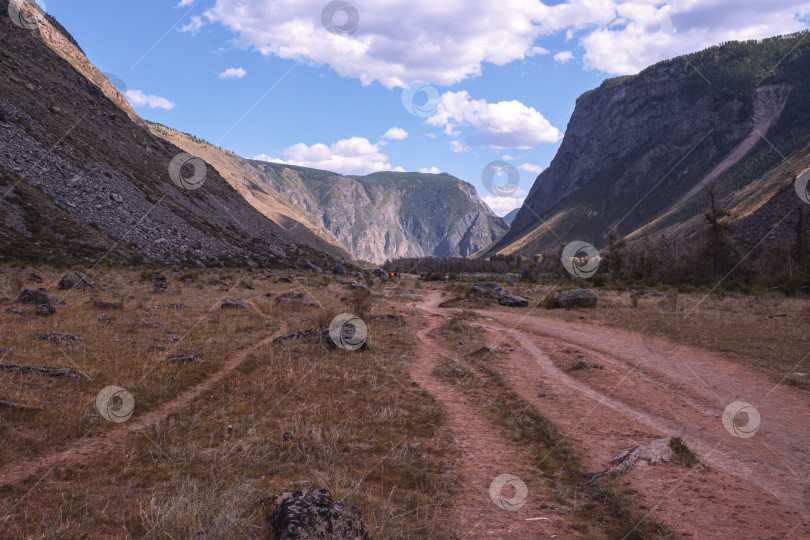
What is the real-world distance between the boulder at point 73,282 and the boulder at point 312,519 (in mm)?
28506

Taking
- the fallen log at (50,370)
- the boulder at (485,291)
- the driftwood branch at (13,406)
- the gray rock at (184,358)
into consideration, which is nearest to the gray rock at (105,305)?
the gray rock at (184,358)

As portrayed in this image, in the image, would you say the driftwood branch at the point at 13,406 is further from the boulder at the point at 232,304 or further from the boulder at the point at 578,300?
the boulder at the point at 578,300

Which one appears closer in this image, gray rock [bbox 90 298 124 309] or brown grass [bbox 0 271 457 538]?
brown grass [bbox 0 271 457 538]

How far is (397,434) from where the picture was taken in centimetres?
942

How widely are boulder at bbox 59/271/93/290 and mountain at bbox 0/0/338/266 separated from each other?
1653cm

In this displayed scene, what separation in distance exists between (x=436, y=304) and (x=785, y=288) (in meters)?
33.9

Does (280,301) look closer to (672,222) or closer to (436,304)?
(436,304)

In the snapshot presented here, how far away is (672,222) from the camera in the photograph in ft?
515

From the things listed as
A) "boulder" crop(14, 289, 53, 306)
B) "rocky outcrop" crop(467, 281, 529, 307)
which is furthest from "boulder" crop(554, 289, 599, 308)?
"boulder" crop(14, 289, 53, 306)

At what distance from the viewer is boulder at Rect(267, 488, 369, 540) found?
485cm

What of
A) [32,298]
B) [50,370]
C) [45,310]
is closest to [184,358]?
[50,370]

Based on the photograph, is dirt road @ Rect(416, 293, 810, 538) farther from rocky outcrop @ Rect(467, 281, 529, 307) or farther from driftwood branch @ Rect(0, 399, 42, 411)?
rocky outcrop @ Rect(467, 281, 529, 307)

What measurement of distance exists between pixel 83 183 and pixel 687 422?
71802 mm

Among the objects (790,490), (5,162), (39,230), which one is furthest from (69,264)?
(790,490)
